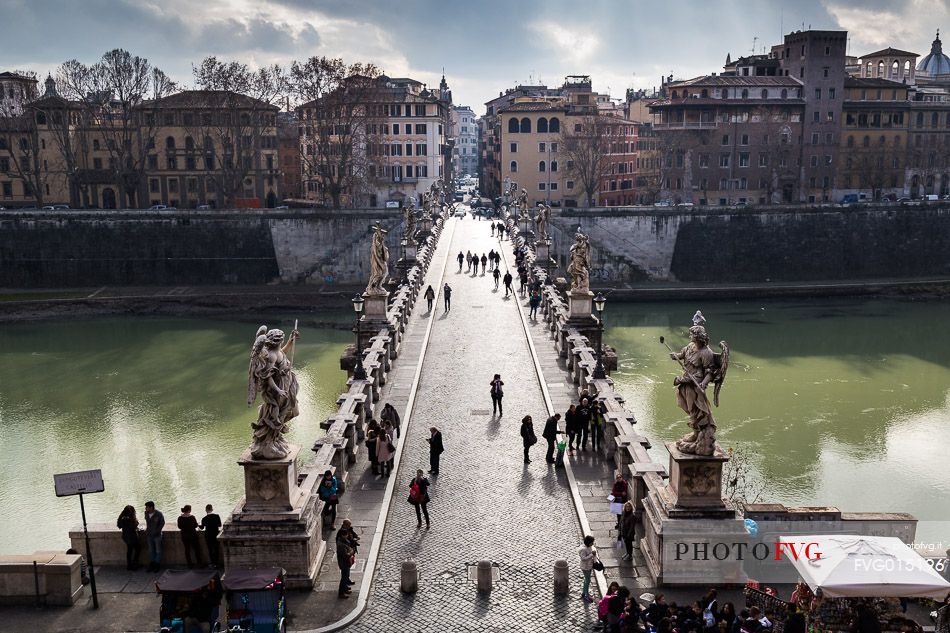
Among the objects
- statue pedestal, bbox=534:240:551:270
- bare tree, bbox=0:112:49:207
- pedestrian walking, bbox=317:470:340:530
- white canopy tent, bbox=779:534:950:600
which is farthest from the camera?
bare tree, bbox=0:112:49:207

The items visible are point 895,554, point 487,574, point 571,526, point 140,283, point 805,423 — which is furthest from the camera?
point 140,283

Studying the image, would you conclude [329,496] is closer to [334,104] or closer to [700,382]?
[700,382]

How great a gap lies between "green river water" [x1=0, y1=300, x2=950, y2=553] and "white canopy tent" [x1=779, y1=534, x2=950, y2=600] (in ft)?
32.0

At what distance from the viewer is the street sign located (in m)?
13.0

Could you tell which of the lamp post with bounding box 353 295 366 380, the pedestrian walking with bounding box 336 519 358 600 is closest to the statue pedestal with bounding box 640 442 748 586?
the pedestrian walking with bounding box 336 519 358 600

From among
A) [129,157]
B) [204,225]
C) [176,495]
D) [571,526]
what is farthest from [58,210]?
[571,526]

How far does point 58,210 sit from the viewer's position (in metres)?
61.5

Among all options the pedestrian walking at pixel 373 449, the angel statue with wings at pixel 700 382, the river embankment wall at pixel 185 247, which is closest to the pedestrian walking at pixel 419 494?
the pedestrian walking at pixel 373 449

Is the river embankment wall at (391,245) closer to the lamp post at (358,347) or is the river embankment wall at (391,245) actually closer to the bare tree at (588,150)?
the bare tree at (588,150)

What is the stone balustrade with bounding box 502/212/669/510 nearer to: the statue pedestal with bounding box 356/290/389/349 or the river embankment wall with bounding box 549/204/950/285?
the statue pedestal with bounding box 356/290/389/349

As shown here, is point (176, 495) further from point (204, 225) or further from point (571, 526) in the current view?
point (204, 225)

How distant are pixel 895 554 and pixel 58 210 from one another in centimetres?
6093

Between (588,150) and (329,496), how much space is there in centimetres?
6317

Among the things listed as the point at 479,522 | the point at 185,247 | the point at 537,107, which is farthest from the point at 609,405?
the point at 537,107
